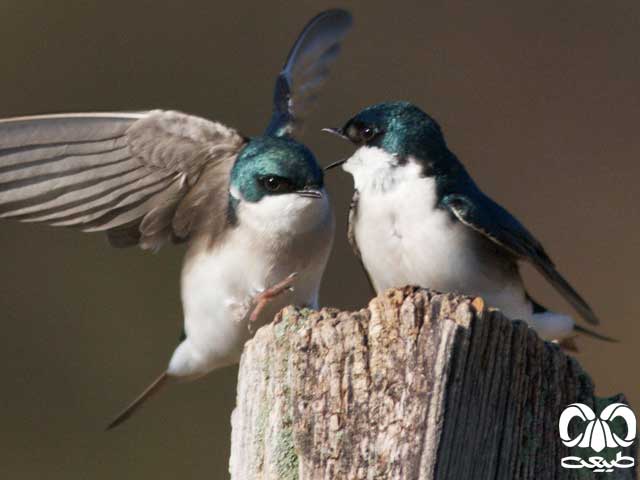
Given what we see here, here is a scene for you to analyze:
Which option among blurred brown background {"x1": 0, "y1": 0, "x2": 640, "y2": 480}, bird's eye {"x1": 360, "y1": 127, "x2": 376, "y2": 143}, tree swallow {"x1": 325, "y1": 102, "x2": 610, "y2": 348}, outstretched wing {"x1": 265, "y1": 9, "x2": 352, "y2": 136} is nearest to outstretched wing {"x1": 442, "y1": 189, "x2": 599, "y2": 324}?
tree swallow {"x1": 325, "y1": 102, "x2": 610, "y2": 348}

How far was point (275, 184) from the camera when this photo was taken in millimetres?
2055

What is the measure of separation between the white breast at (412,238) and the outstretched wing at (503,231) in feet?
0.06

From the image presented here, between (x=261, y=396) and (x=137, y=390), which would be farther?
(x=137, y=390)

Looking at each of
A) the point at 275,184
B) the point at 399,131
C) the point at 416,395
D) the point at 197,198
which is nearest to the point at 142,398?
the point at 197,198

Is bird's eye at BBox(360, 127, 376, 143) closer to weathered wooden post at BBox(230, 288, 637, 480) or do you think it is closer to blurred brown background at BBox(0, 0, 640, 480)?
weathered wooden post at BBox(230, 288, 637, 480)

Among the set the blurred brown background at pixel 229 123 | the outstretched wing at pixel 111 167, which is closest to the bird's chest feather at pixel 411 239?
the outstretched wing at pixel 111 167

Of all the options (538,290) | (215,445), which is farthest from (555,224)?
(215,445)

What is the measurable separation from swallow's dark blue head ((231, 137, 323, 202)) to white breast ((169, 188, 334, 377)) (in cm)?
2

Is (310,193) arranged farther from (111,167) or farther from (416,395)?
(416,395)

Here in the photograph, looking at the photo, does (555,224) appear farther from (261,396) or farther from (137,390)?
(261,396)

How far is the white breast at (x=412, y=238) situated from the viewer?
194 cm

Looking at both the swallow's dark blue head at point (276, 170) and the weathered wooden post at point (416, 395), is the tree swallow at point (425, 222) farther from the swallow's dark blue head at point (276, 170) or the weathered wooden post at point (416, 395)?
the weathered wooden post at point (416, 395)

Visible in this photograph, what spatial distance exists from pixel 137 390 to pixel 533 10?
1330mm

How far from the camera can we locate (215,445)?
3.88 metres
